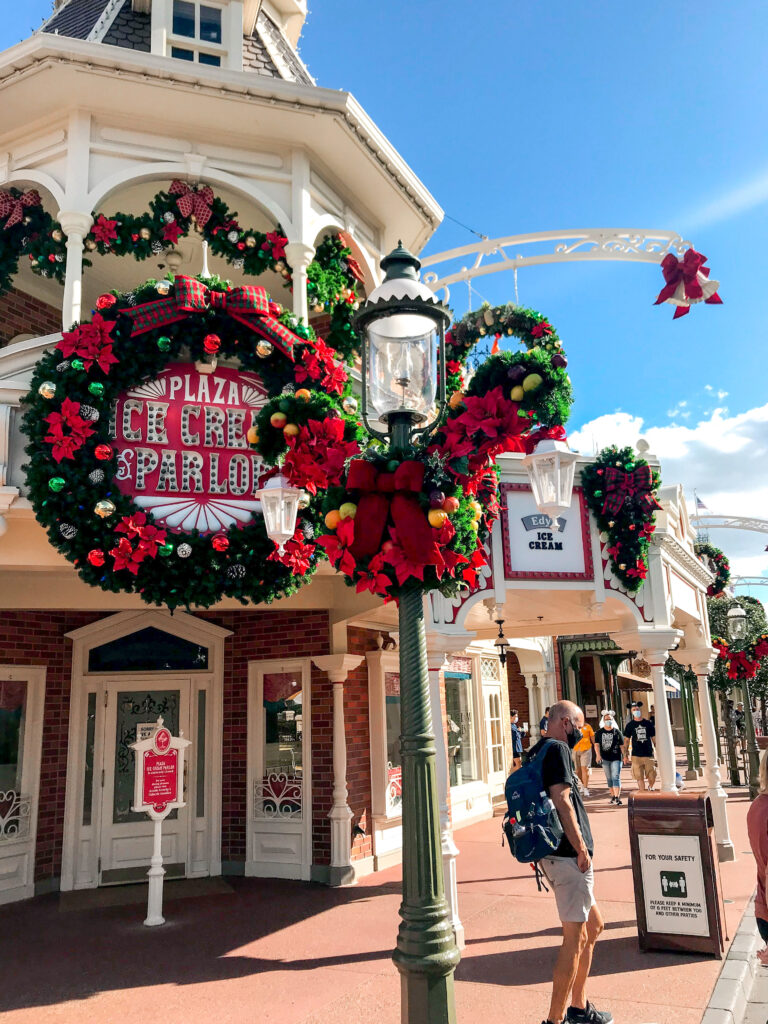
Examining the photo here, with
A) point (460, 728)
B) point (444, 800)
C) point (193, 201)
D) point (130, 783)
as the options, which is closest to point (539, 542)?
point (444, 800)

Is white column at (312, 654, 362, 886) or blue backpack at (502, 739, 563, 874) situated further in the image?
white column at (312, 654, 362, 886)

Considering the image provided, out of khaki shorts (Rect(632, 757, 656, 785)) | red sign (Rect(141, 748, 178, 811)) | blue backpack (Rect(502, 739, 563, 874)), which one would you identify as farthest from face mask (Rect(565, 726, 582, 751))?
khaki shorts (Rect(632, 757, 656, 785))

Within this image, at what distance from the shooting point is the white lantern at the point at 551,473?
460 centimetres

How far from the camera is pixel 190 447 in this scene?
6.48 m

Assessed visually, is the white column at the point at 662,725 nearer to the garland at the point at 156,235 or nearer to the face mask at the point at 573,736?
the face mask at the point at 573,736

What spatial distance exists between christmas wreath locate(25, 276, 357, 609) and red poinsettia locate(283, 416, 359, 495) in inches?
60.1

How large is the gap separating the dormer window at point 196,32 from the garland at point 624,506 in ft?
19.0

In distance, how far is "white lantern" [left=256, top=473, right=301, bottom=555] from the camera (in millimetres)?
4977

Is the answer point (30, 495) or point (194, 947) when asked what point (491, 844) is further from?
point (30, 495)

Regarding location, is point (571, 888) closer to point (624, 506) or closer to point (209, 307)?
point (624, 506)

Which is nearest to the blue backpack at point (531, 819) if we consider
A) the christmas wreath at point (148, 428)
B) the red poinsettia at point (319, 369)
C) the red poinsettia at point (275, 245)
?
the christmas wreath at point (148, 428)

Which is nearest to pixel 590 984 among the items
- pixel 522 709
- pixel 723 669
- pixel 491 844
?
pixel 491 844

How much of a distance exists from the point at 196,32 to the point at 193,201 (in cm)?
209

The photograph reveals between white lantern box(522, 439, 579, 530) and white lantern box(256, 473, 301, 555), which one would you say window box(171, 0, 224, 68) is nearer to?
white lantern box(256, 473, 301, 555)
